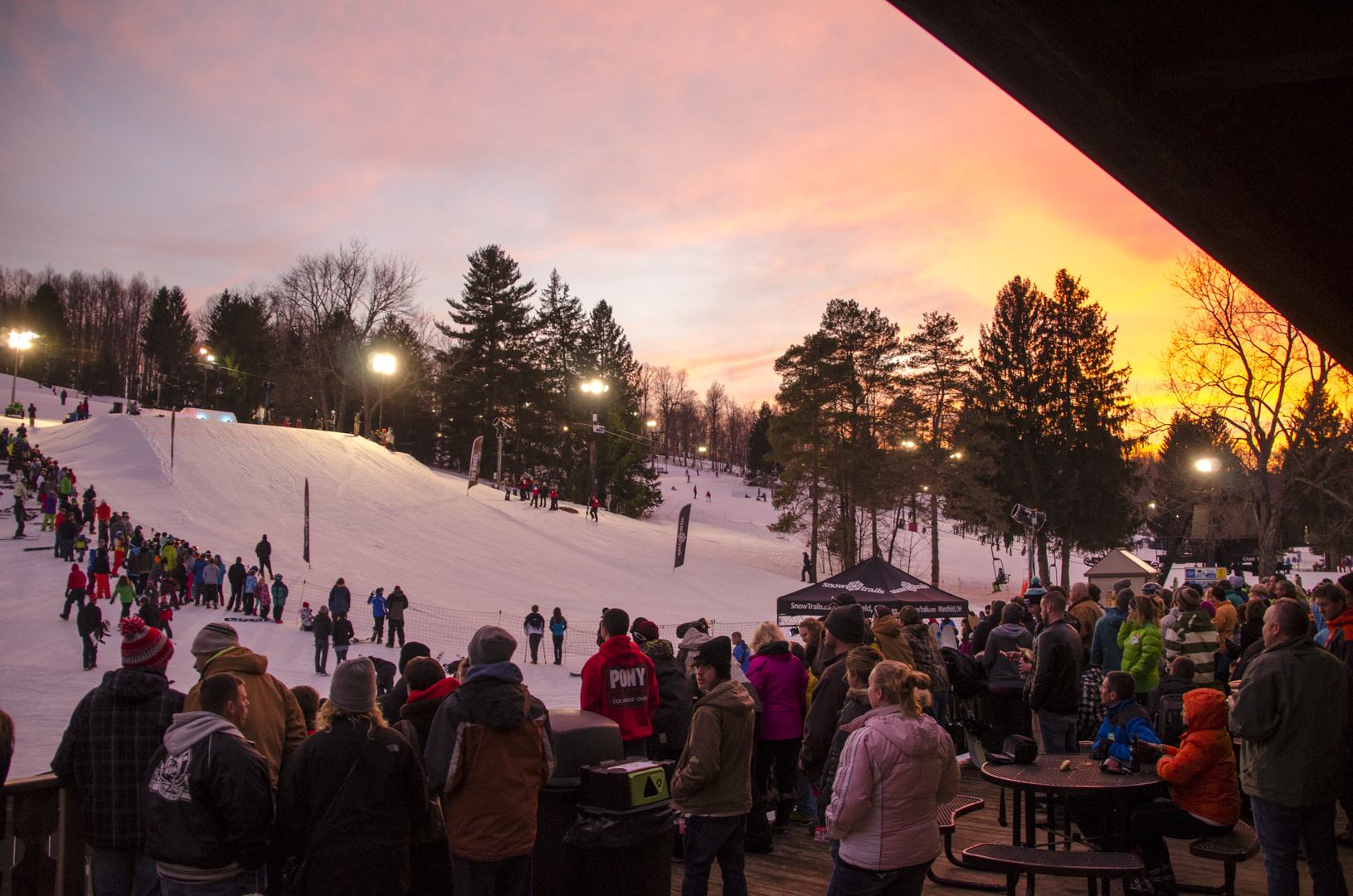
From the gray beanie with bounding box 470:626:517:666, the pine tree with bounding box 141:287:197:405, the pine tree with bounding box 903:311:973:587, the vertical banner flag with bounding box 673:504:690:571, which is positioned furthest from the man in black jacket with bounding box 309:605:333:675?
the pine tree with bounding box 141:287:197:405

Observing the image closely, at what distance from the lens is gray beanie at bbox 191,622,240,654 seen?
4117 mm

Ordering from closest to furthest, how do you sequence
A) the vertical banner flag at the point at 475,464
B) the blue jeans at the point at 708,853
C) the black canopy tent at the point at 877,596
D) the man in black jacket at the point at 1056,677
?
the blue jeans at the point at 708,853 → the man in black jacket at the point at 1056,677 → the black canopy tent at the point at 877,596 → the vertical banner flag at the point at 475,464

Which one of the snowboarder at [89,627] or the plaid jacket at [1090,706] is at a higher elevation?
the plaid jacket at [1090,706]

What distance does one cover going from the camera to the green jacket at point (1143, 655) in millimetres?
6625

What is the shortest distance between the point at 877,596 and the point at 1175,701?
10.2m

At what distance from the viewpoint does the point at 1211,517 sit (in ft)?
86.4

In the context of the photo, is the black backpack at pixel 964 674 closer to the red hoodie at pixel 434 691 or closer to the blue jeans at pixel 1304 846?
the blue jeans at pixel 1304 846

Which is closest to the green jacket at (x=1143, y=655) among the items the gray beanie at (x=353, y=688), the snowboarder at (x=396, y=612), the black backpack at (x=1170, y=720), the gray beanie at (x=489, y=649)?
the black backpack at (x=1170, y=720)

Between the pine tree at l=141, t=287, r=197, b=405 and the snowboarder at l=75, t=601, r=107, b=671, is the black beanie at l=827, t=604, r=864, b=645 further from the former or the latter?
the pine tree at l=141, t=287, r=197, b=405

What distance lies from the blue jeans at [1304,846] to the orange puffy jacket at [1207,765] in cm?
20

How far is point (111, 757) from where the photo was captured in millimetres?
3600

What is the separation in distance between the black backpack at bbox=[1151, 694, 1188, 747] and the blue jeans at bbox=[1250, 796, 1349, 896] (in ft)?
4.14

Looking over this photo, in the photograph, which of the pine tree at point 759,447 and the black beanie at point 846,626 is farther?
the pine tree at point 759,447

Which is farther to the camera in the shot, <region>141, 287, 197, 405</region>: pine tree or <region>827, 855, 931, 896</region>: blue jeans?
<region>141, 287, 197, 405</region>: pine tree
